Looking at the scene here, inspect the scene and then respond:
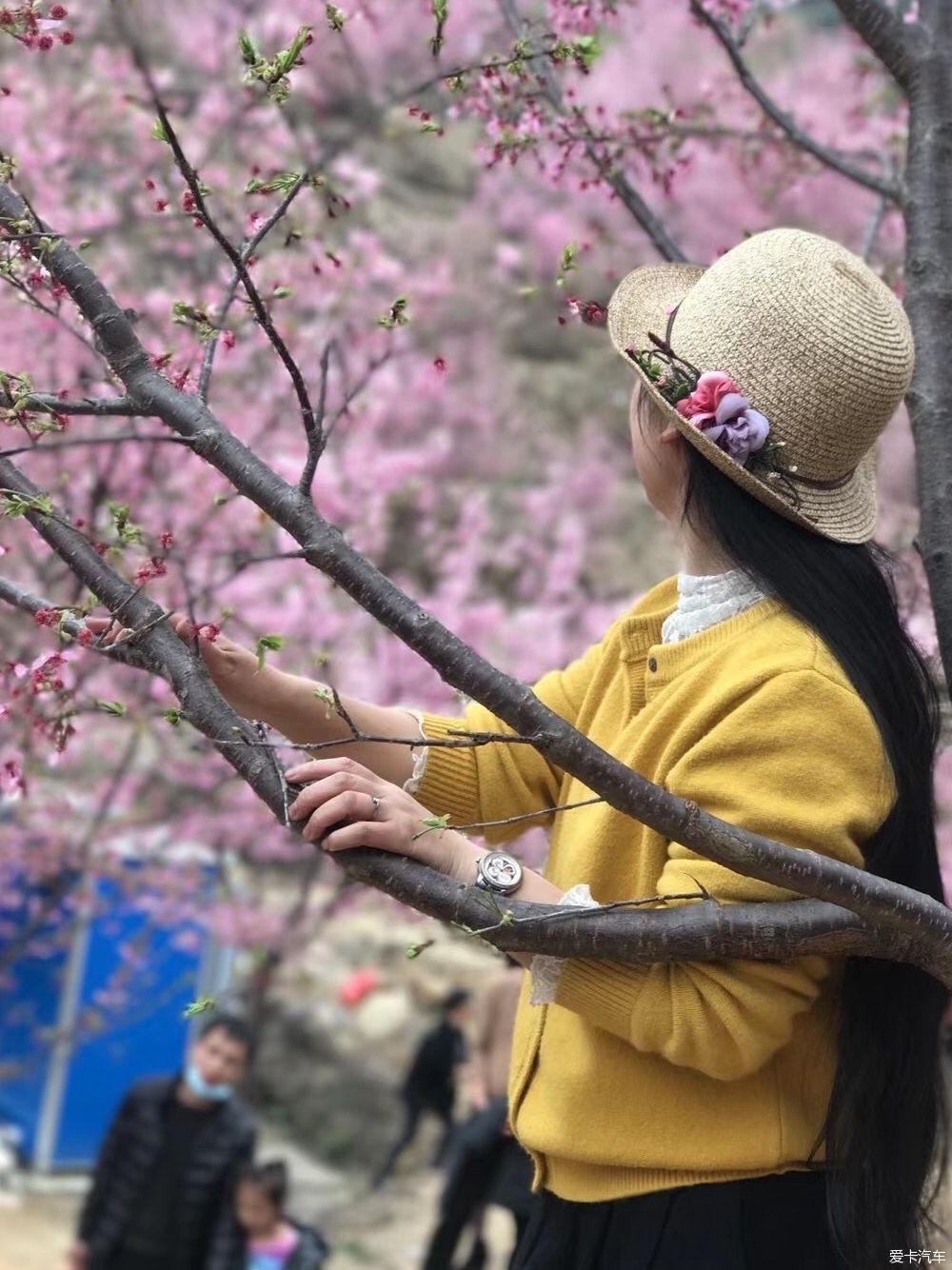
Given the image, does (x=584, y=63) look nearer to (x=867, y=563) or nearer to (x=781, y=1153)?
(x=867, y=563)

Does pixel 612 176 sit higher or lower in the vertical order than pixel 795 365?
higher

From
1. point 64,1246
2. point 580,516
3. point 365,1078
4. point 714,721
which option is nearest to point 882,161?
point 714,721

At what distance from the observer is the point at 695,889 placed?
138 cm

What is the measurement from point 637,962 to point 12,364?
4409mm

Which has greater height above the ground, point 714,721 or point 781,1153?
point 714,721

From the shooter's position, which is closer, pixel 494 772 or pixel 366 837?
pixel 366 837

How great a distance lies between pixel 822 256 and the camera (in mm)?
1577

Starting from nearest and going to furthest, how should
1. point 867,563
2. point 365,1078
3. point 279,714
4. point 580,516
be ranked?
1. point 867,563
2. point 279,714
3. point 365,1078
4. point 580,516

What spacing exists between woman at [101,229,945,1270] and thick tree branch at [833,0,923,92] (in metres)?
0.58

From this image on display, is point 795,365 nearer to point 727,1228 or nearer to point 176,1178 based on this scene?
point 727,1228

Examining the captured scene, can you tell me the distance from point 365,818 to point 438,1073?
656 cm

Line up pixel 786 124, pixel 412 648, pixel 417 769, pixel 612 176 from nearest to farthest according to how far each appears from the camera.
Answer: pixel 412 648 < pixel 417 769 < pixel 612 176 < pixel 786 124

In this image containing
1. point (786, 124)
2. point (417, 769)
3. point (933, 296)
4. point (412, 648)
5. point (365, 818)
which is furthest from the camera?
point (786, 124)

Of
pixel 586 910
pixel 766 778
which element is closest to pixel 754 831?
pixel 766 778
